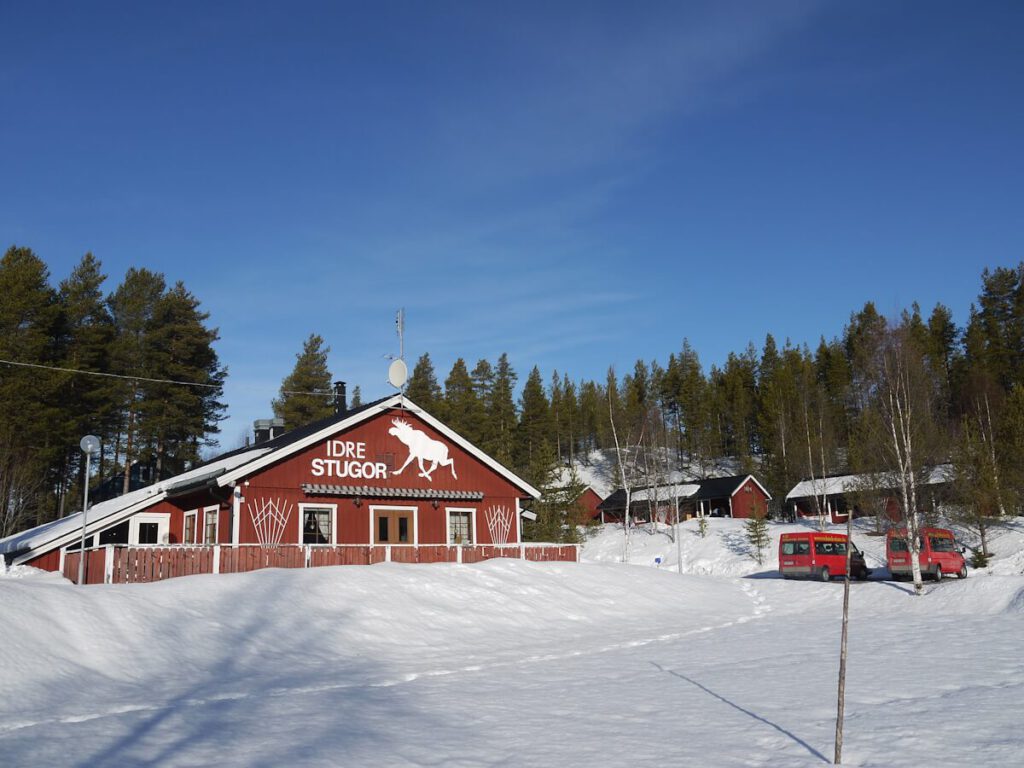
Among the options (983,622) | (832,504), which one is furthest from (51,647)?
(832,504)

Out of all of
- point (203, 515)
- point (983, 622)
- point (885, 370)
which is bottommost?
point (983, 622)

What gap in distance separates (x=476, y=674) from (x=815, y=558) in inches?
872

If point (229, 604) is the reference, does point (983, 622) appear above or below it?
below

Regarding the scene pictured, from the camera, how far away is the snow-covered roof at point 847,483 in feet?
133

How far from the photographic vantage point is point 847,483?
4616 centimetres

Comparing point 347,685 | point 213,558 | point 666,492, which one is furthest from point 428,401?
point 347,685

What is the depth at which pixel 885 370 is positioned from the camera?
2947 cm

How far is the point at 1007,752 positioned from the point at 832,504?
5369cm

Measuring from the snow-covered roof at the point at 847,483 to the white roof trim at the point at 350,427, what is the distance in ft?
56.3

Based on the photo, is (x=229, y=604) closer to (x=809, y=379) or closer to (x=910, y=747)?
(x=910, y=747)

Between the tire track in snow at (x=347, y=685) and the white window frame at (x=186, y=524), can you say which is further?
the white window frame at (x=186, y=524)

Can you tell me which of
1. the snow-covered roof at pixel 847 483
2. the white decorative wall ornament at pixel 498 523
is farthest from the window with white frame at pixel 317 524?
the snow-covered roof at pixel 847 483

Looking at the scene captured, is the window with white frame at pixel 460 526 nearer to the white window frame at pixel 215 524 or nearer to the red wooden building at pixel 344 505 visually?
the red wooden building at pixel 344 505

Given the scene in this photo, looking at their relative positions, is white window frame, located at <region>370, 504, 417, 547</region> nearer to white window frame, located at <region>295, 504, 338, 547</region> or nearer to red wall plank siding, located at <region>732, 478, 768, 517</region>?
white window frame, located at <region>295, 504, 338, 547</region>
